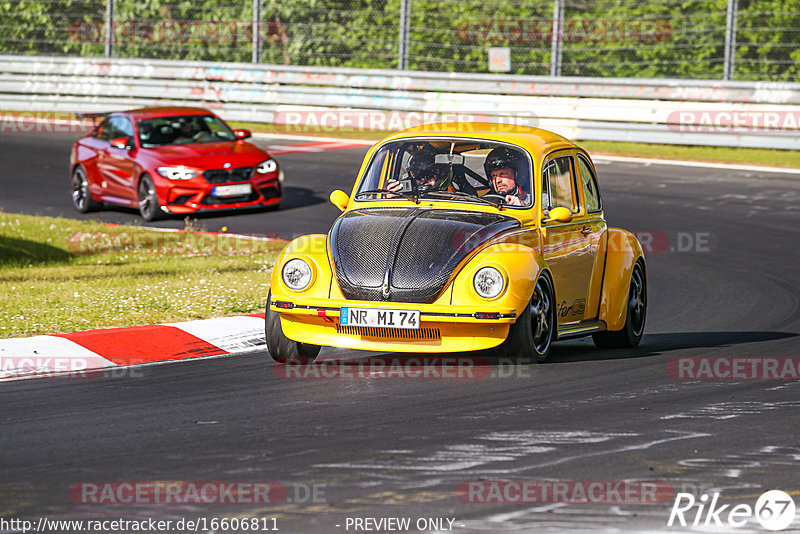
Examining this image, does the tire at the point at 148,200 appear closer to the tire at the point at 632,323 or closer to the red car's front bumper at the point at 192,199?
the red car's front bumper at the point at 192,199

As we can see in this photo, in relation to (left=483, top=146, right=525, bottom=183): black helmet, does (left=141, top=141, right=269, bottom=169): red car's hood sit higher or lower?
lower

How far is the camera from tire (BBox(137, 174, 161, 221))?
58.7ft

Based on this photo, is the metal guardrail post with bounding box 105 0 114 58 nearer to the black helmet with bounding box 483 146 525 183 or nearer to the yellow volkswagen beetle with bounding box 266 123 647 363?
the yellow volkswagen beetle with bounding box 266 123 647 363

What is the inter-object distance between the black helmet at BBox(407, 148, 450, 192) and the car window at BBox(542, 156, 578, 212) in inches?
27.6

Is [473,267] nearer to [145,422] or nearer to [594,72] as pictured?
[145,422]

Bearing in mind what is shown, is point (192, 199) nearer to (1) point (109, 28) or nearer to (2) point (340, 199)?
(2) point (340, 199)

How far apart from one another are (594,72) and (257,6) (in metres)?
7.10

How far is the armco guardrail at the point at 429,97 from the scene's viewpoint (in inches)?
891

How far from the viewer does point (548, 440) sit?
259 inches

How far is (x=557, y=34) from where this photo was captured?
23797 mm

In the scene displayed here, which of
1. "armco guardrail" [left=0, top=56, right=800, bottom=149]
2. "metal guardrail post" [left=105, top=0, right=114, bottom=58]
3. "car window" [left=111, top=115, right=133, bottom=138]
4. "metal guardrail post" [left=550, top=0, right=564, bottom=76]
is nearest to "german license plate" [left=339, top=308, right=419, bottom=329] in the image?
"car window" [left=111, top=115, right=133, bottom=138]

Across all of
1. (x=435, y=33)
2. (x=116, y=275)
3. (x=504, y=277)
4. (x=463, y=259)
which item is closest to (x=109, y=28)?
(x=435, y=33)

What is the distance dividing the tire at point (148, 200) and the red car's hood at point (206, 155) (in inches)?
13.2

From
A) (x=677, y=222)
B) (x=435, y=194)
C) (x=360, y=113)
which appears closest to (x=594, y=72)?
(x=360, y=113)
